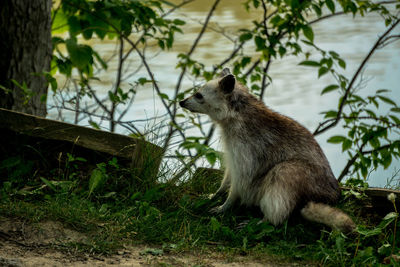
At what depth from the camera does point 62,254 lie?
3.40 metres

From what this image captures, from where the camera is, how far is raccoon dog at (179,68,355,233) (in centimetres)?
405

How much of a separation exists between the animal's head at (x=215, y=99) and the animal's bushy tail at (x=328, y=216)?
42.5 inches

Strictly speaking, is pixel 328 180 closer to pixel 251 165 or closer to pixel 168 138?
pixel 251 165

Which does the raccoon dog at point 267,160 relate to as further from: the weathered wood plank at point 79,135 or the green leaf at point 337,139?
the green leaf at point 337,139

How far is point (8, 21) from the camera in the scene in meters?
5.50

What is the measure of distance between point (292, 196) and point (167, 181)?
3.54 ft

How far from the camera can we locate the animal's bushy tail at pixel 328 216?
12.5ft

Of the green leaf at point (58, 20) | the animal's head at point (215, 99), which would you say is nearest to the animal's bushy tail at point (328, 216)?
the animal's head at point (215, 99)

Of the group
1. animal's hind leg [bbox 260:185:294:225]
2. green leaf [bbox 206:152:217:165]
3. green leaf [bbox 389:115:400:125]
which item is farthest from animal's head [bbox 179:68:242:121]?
green leaf [bbox 389:115:400:125]

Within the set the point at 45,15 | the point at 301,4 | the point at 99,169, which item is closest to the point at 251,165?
the point at 99,169

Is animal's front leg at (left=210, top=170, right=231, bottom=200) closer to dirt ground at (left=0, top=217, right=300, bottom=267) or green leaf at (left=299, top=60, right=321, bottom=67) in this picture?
dirt ground at (left=0, top=217, right=300, bottom=267)

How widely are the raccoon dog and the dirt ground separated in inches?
23.8

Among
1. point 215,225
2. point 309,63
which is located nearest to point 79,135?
point 215,225

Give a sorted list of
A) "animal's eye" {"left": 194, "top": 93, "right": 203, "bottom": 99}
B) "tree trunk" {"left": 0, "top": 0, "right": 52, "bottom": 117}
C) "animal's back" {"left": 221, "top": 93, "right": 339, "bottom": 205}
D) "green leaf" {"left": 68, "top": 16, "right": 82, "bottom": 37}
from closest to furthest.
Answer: "animal's back" {"left": 221, "top": 93, "right": 339, "bottom": 205}
"animal's eye" {"left": 194, "top": 93, "right": 203, "bottom": 99}
"green leaf" {"left": 68, "top": 16, "right": 82, "bottom": 37}
"tree trunk" {"left": 0, "top": 0, "right": 52, "bottom": 117}
